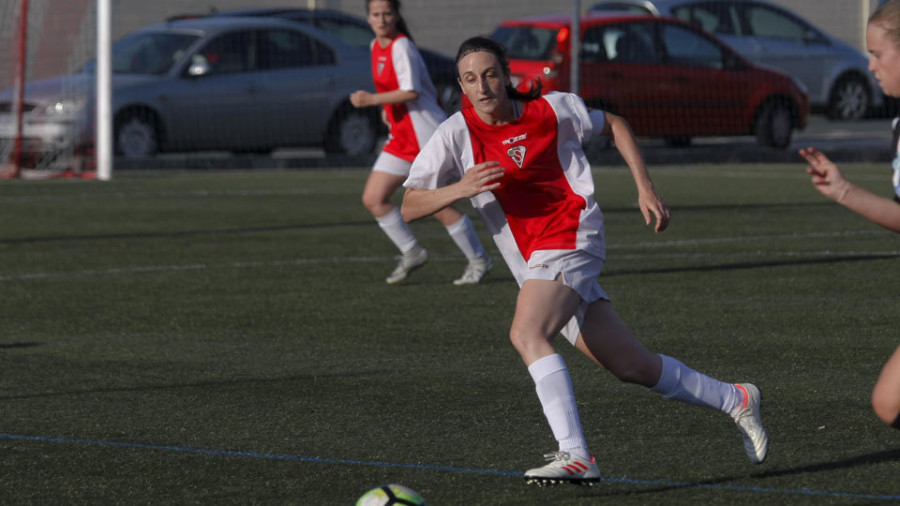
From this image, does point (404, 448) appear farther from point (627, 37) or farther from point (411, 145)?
point (627, 37)

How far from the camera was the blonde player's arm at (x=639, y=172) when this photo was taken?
5.76m

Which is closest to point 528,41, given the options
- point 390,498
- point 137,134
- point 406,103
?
point 137,134

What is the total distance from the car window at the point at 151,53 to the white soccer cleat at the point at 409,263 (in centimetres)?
1080

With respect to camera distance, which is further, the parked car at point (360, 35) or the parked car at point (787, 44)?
the parked car at point (787, 44)

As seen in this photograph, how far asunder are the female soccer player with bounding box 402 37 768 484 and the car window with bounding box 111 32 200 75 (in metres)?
15.7

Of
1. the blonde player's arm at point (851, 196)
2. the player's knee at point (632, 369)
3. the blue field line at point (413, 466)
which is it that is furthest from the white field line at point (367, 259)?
the blonde player's arm at point (851, 196)

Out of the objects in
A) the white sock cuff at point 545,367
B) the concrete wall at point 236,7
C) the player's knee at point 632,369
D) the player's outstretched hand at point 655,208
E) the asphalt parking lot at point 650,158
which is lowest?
the asphalt parking lot at point 650,158

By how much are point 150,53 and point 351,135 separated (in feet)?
9.18

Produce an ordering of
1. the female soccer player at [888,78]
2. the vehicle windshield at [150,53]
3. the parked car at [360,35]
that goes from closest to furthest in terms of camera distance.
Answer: the female soccer player at [888,78] → the vehicle windshield at [150,53] → the parked car at [360,35]

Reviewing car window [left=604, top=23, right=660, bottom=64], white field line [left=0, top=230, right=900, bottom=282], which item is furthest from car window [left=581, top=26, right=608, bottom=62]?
white field line [left=0, top=230, right=900, bottom=282]

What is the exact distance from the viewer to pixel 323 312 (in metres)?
9.79

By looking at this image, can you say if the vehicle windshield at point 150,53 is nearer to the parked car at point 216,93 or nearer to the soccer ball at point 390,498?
the parked car at point 216,93

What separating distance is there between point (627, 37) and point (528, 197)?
16800mm

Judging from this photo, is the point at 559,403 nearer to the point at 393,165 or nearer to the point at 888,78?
the point at 888,78
